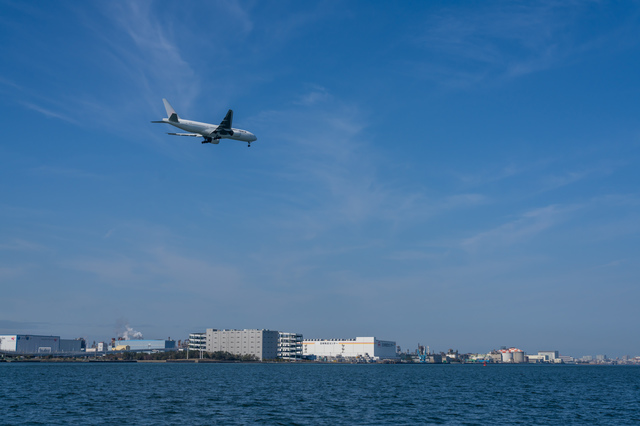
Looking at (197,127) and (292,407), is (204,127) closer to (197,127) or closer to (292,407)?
(197,127)

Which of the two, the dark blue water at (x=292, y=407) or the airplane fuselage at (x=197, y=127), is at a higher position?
the airplane fuselage at (x=197, y=127)

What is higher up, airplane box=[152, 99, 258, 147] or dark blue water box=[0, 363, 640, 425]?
airplane box=[152, 99, 258, 147]

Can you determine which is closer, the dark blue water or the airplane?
the dark blue water

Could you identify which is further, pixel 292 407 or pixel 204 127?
pixel 204 127

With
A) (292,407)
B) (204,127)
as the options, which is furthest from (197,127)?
(292,407)

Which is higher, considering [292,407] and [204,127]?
[204,127]

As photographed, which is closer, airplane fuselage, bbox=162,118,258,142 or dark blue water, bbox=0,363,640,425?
dark blue water, bbox=0,363,640,425

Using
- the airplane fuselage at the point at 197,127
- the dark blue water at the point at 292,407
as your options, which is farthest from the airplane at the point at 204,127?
the dark blue water at the point at 292,407

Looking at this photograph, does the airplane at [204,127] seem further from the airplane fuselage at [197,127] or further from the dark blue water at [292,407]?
the dark blue water at [292,407]

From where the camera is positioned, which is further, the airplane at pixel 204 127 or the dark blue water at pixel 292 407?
the airplane at pixel 204 127

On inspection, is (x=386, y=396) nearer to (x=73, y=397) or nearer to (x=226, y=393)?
(x=226, y=393)

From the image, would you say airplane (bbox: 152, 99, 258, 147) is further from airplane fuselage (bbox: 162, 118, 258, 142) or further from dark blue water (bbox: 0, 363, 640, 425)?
dark blue water (bbox: 0, 363, 640, 425)

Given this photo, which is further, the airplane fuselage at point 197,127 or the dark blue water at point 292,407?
the airplane fuselage at point 197,127

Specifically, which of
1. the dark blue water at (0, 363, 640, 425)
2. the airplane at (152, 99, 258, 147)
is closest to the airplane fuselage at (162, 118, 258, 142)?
the airplane at (152, 99, 258, 147)
